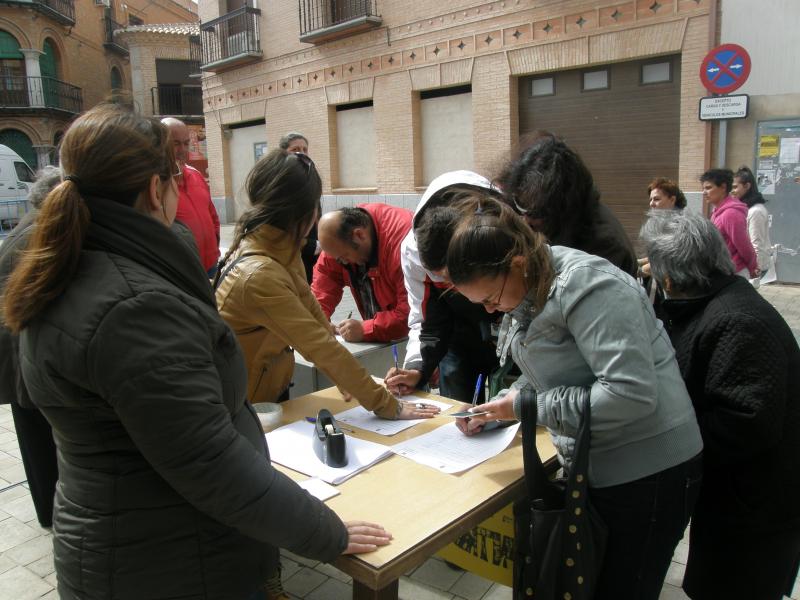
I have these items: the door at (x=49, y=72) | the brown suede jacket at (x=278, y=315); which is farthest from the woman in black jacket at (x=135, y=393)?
the door at (x=49, y=72)

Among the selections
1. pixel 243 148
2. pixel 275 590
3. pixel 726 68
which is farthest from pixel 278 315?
pixel 243 148

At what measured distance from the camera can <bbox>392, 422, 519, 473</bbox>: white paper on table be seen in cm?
180

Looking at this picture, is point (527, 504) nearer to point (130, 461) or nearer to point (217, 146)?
point (130, 461)

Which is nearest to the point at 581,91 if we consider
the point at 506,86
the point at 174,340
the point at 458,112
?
the point at 506,86

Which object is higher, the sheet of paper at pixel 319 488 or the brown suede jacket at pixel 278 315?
the brown suede jacket at pixel 278 315

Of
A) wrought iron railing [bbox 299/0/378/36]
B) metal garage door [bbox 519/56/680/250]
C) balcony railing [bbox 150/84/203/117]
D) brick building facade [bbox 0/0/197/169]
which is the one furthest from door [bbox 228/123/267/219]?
balcony railing [bbox 150/84/203/117]

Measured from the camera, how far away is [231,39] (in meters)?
A: 16.0

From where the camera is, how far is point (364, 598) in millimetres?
1578

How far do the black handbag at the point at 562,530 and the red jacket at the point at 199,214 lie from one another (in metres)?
2.81

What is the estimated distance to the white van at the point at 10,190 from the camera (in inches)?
632

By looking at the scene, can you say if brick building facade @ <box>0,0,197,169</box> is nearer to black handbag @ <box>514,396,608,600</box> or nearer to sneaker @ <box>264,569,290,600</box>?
sneaker @ <box>264,569,290,600</box>

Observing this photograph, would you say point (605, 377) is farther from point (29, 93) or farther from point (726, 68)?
point (29, 93)

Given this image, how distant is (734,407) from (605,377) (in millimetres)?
539

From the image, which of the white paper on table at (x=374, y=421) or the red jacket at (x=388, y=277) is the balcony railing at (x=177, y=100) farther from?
the white paper on table at (x=374, y=421)
